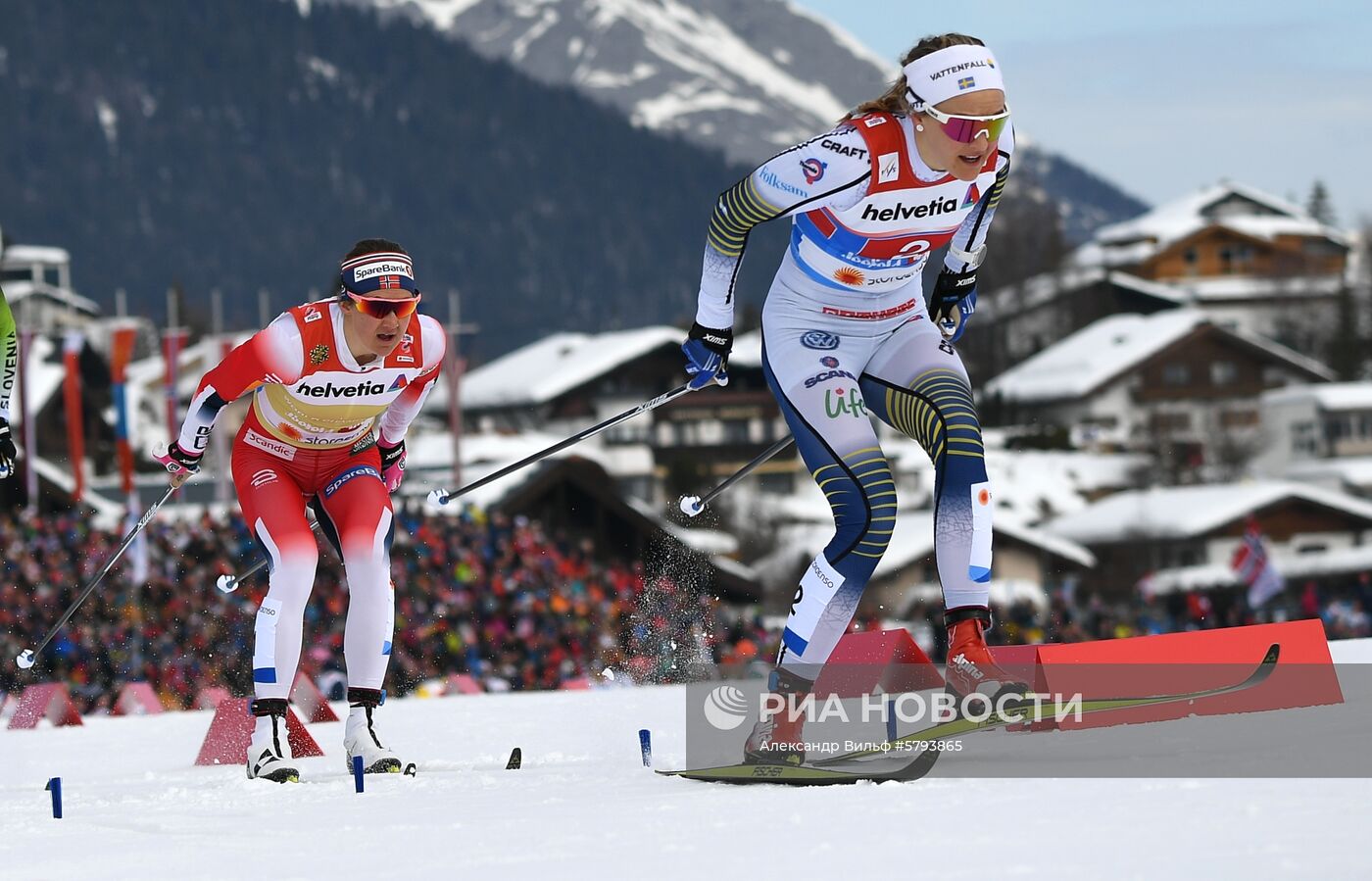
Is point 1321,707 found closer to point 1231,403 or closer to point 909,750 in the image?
point 909,750

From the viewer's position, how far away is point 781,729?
17.7ft

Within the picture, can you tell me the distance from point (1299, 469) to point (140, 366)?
202ft

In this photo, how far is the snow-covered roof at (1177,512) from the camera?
41.6m

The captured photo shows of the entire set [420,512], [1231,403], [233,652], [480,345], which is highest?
[480,345]

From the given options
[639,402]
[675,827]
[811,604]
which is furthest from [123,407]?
[639,402]

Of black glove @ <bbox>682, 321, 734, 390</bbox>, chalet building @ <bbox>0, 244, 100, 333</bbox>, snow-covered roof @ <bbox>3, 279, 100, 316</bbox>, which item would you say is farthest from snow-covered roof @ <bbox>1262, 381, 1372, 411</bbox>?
snow-covered roof @ <bbox>3, 279, 100, 316</bbox>

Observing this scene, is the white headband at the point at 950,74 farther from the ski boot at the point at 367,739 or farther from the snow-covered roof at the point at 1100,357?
the snow-covered roof at the point at 1100,357

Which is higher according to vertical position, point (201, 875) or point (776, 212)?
point (776, 212)

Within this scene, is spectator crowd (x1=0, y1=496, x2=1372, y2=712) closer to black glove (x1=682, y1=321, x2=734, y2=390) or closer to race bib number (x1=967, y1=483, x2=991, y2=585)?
black glove (x1=682, y1=321, x2=734, y2=390)

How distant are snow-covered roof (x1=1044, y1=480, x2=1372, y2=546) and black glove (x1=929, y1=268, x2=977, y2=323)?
3602 cm

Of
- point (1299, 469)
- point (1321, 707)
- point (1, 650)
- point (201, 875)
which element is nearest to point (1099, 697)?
point (1321, 707)

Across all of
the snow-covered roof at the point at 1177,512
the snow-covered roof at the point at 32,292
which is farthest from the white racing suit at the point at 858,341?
the snow-covered roof at the point at 32,292

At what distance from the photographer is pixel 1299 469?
58188 mm

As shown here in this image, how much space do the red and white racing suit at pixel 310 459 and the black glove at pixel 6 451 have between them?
1.19 m
